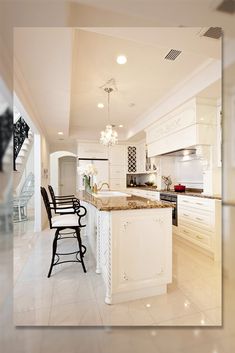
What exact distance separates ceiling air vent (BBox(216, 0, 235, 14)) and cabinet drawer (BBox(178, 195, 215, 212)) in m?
2.38

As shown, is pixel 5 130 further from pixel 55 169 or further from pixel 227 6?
pixel 55 169

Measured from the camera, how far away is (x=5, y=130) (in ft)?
4.17

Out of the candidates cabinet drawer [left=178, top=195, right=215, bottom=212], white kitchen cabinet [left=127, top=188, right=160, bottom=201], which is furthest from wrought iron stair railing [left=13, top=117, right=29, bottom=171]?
cabinet drawer [left=178, top=195, right=215, bottom=212]

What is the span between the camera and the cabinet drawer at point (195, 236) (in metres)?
3.18

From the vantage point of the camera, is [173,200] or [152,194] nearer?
[173,200]

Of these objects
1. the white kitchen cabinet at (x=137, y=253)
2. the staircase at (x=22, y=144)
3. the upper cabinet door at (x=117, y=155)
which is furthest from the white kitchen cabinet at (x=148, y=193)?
the staircase at (x=22, y=144)

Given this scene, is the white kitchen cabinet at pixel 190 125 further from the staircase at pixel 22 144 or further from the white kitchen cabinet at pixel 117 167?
the staircase at pixel 22 144

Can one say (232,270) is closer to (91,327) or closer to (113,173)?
(91,327)

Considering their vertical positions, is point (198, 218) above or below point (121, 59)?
below

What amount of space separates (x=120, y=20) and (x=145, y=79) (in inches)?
69.7

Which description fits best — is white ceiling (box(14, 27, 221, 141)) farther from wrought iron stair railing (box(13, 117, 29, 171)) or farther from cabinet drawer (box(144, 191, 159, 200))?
cabinet drawer (box(144, 191, 159, 200))

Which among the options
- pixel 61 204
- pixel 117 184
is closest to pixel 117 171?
pixel 117 184

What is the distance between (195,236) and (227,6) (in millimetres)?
3057

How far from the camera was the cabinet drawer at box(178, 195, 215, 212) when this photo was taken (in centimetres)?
312
